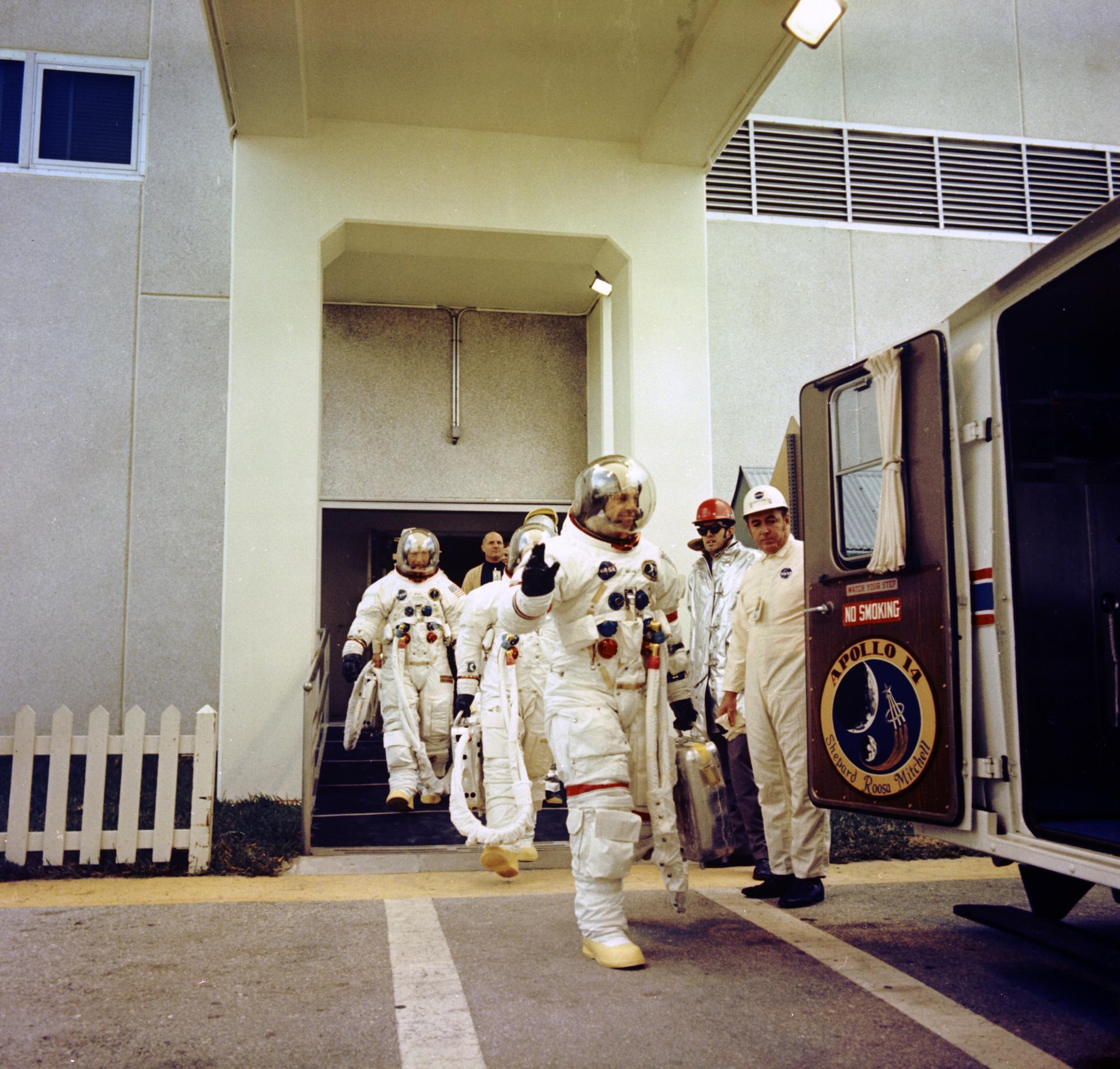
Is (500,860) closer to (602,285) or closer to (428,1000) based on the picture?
(428,1000)

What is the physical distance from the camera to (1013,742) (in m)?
3.81

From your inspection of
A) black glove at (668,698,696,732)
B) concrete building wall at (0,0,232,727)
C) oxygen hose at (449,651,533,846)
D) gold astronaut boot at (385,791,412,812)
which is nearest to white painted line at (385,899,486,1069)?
oxygen hose at (449,651,533,846)

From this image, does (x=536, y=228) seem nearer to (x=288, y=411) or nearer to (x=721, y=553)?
(x=288, y=411)

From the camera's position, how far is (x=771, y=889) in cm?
535

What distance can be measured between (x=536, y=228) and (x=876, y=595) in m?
5.41

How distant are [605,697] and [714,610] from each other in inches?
90.7

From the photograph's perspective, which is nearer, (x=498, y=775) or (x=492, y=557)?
(x=498, y=775)

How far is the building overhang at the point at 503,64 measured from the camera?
7.29 meters

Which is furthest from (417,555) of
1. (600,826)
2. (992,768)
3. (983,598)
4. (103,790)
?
(992,768)

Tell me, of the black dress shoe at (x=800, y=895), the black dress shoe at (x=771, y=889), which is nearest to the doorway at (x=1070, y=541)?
the black dress shoe at (x=800, y=895)

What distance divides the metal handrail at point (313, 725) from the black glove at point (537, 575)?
2709 millimetres

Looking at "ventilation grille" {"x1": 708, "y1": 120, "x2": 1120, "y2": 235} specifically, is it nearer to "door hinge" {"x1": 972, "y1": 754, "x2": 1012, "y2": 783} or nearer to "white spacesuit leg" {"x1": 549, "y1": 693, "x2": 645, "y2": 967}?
"white spacesuit leg" {"x1": 549, "y1": 693, "x2": 645, "y2": 967}

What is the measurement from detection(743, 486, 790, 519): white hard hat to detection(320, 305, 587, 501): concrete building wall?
5392 millimetres

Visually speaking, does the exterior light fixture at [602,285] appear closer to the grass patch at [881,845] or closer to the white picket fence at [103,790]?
the grass patch at [881,845]
